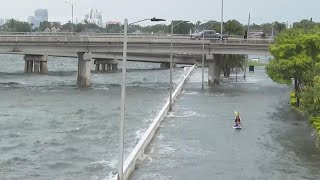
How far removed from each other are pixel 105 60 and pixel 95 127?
76552mm

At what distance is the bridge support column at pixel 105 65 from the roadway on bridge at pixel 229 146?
63177 mm

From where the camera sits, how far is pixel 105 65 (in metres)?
124

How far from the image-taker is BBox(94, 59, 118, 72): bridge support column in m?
123

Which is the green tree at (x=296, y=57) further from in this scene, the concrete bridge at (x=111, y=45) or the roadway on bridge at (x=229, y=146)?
the concrete bridge at (x=111, y=45)

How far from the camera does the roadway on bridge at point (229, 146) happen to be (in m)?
30.9

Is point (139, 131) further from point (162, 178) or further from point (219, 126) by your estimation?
point (162, 178)

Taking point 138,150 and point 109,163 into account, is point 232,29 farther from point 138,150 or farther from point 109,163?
point 109,163

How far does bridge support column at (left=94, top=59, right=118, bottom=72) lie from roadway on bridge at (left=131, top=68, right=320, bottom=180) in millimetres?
63177

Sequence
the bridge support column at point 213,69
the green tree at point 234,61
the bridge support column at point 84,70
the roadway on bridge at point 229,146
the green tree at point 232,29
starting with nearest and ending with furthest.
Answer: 1. the roadway on bridge at point 229,146
2. the bridge support column at point 213,69
3. the bridge support column at point 84,70
4. the green tree at point 234,61
5. the green tree at point 232,29

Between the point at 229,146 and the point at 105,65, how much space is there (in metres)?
88.9

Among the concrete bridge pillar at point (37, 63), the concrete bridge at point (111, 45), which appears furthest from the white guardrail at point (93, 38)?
the concrete bridge pillar at point (37, 63)

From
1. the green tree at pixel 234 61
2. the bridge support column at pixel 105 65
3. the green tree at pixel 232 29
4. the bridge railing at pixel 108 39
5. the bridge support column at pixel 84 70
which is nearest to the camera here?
the bridge railing at pixel 108 39

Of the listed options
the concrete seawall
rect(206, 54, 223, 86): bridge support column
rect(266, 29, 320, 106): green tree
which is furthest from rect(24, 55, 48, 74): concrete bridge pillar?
the concrete seawall

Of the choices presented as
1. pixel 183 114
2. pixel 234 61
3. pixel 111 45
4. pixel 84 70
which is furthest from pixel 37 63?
pixel 183 114
